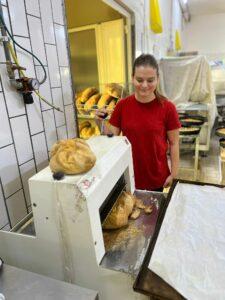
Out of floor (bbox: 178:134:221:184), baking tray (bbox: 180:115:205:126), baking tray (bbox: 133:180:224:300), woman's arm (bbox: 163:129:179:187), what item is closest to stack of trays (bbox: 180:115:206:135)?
baking tray (bbox: 180:115:205:126)

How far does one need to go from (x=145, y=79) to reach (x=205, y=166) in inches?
103

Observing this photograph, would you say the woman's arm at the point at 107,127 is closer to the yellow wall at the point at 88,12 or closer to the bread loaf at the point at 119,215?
the bread loaf at the point at 119,215

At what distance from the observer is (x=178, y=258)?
1.90 feet

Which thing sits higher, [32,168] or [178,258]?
[32,168]

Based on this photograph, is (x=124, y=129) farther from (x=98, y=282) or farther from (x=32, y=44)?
(x=98, y=282)

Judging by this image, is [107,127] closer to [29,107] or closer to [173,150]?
[173,150]

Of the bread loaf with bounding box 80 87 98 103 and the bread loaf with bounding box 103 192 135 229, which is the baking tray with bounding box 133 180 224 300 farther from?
the bread loaf with bounding box 80 87 98 103

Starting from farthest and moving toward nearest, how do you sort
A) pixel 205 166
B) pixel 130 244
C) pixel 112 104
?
pixel 205 166
pixel 112 104
pixel 130 244

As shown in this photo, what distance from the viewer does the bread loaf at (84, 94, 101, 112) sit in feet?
6.90

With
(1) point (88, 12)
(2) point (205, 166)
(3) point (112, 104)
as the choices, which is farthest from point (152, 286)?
(2) point (205, 166)

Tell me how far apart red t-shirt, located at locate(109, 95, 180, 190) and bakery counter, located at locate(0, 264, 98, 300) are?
83 centimetres

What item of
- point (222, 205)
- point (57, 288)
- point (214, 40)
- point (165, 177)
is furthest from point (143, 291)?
point (214, 40)

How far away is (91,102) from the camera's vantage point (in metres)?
2.13

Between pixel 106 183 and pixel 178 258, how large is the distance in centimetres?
27
